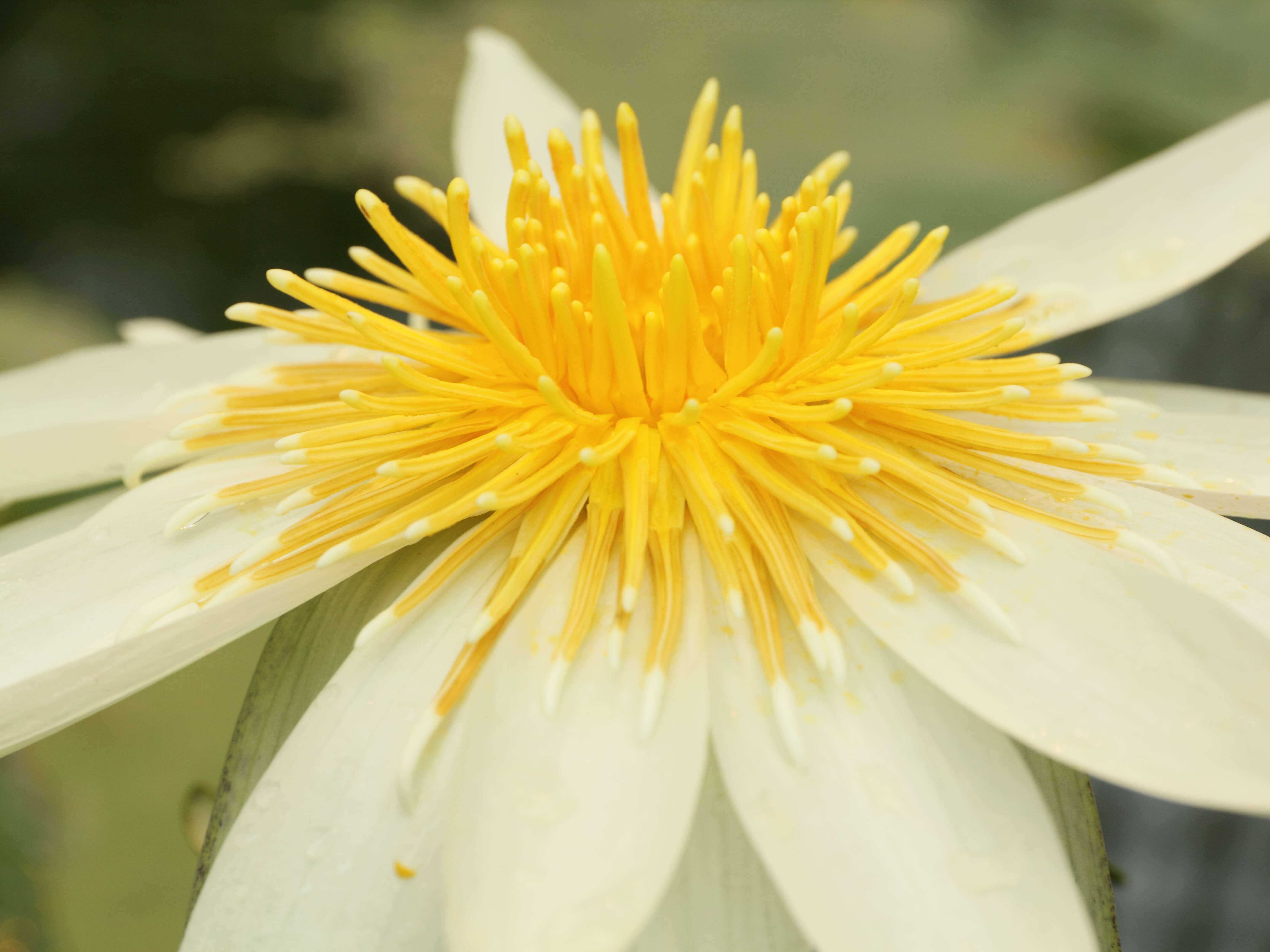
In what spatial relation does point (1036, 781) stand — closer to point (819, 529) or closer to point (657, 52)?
point (819, 529)

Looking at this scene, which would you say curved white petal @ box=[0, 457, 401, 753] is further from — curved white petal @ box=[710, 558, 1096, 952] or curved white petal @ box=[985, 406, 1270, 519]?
curved white petal @ box=[985, 406, 1270, 519]

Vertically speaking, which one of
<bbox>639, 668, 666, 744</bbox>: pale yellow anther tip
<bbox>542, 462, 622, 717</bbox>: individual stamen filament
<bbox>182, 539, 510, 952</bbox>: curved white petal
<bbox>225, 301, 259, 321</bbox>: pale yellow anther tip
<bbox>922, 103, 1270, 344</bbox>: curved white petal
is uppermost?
<bbox>922, 103, 1270, 344</bbox>: curved white petal

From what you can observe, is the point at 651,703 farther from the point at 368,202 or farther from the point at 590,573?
the point at 368,202

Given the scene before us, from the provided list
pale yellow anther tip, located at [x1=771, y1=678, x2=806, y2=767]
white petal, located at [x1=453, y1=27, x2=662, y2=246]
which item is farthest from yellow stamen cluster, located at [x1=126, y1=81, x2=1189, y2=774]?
white petal, located at [x1=453, y1=27, x2=662, y2=246]

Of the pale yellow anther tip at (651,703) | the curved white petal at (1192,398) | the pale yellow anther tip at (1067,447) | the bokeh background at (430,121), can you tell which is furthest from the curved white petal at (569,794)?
the bokeh background at (430,121)

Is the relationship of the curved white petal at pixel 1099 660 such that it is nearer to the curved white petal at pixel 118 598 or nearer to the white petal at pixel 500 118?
the curved white petal at pixel 118 598

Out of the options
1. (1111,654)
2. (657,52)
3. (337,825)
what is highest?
(657,52)

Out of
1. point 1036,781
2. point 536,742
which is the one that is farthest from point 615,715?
point 1036,781
